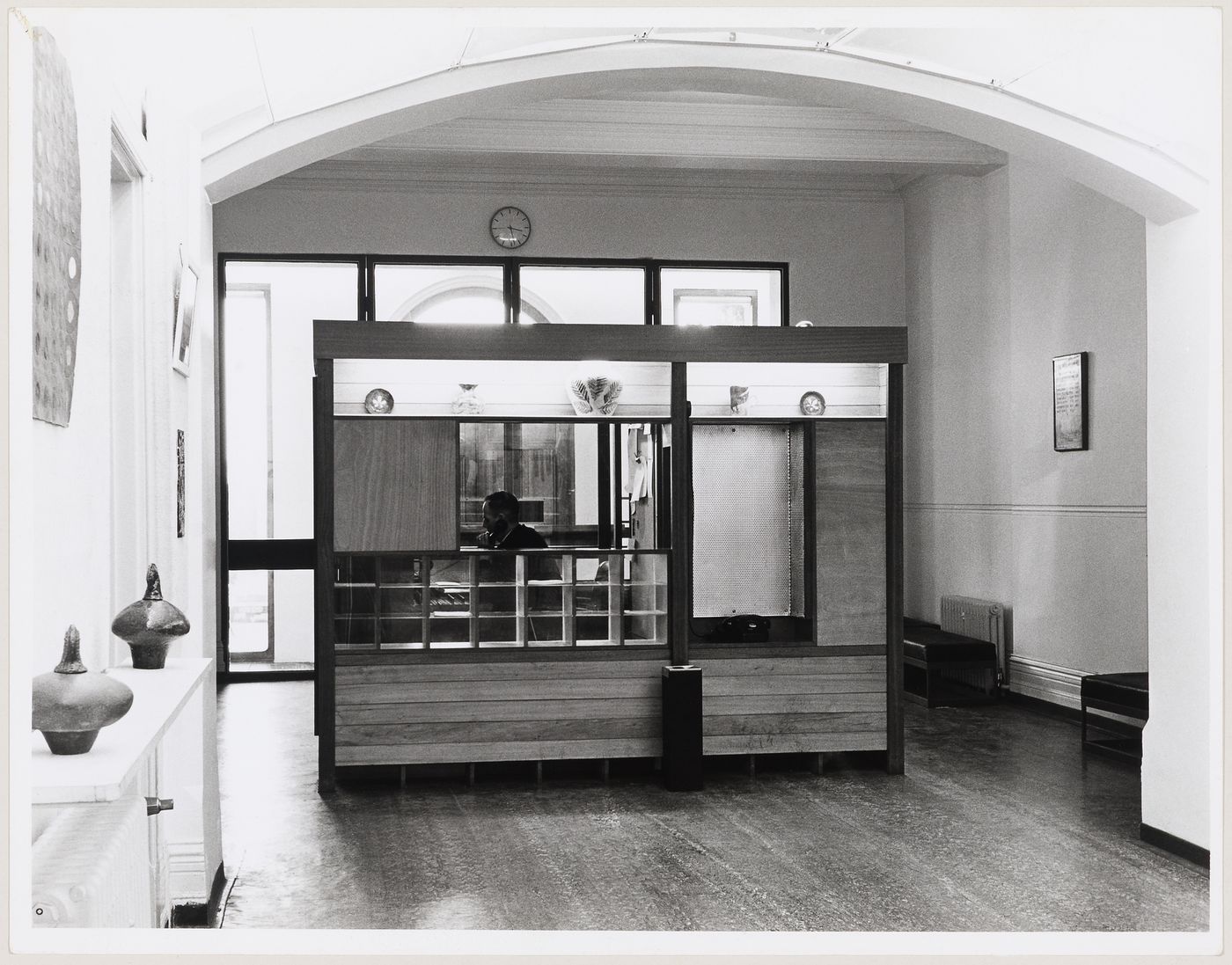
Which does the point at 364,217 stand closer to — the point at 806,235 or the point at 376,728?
the point at 806,235

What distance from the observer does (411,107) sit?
4.33 metres

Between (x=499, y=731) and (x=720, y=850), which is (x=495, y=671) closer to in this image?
(x=499, y=731)

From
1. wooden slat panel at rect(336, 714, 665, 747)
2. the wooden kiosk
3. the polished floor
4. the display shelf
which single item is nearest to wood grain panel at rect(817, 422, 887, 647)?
the wooden kiosk

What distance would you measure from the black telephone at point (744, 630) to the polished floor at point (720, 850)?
0.68 m

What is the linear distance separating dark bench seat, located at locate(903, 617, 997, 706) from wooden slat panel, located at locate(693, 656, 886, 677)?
180cm

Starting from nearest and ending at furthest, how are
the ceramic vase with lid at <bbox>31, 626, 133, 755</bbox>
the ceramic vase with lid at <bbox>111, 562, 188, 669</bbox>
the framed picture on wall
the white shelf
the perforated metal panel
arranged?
the white shelf < the ceramic vase with lid at <bbox>31, 626, 133, 755</bbox> < the ceramic vase with lid at <bbox>111, 562, 188, 669</bbox> < the framed picture on wall < the perforated metal panel

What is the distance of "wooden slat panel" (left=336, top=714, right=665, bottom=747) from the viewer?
576 centimetres

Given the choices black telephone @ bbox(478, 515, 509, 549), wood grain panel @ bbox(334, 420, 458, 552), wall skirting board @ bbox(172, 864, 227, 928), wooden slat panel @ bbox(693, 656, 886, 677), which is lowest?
wall skirting board @ bbox(172, 864, 227, 928)

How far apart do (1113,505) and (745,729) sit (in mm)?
2898

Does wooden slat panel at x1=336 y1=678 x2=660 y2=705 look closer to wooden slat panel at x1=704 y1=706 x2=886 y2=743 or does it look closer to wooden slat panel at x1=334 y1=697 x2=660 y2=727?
wooden slat panel at x1=334 y1=697 x2=660 y2=727

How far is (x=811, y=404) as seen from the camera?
6.10m

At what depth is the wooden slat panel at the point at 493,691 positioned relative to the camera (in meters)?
5.75

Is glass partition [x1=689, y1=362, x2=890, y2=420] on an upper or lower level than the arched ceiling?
lower

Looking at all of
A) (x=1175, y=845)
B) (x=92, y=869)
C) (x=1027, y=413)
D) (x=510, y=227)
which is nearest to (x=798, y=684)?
(x=1175, y=845)
